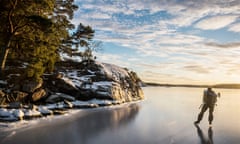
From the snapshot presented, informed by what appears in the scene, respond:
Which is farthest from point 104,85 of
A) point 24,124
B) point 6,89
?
point 24,124

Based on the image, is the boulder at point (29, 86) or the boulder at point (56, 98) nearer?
the boulder at point (29, 86)

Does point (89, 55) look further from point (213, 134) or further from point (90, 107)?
point (213, 134)

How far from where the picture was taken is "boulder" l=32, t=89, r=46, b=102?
20594mm

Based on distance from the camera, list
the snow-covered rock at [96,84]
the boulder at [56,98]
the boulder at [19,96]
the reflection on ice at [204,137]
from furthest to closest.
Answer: the snow-covered rock at [96,84] → the boulder at [56,98] → the boulder at [19,96] → the reflection on ice at [204,137]

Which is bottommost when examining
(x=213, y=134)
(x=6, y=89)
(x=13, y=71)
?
(x=213, y=134)

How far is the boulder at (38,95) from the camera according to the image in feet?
67.6

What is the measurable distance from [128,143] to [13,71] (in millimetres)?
16274

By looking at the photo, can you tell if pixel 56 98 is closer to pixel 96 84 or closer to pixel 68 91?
pixel 68 91

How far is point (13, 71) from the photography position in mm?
22656

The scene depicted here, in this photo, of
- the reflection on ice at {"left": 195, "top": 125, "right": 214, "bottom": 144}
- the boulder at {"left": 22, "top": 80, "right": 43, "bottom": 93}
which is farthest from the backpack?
the boulder at {"left": 22, "top": 80, "right": 43, "bottom": 93}

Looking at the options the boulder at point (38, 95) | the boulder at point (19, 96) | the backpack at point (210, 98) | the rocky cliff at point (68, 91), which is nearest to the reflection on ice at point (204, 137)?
the backpack at point (210, 98)

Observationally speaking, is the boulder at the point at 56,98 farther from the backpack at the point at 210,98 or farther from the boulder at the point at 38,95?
the backpack at the point at 210,98

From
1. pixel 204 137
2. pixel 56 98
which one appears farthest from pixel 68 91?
pixel 204 137

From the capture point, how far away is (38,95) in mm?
21031
